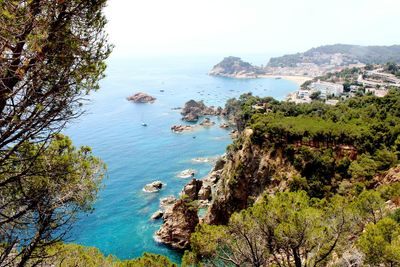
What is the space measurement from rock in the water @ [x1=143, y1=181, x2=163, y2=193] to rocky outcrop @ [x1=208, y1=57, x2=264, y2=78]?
4525 inches

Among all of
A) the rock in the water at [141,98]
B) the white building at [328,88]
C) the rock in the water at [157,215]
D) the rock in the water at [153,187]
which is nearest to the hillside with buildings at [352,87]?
the white building at [328,88]

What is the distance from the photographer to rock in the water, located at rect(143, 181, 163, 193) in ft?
119

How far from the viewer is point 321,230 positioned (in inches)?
371

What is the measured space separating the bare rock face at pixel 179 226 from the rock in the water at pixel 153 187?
28.3 feet

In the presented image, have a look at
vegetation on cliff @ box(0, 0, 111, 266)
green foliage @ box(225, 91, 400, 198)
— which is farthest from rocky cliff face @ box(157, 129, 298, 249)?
vegetation on cliff @ box(0, 0, 111, 266)

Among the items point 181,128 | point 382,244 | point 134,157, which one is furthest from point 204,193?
point 181,128

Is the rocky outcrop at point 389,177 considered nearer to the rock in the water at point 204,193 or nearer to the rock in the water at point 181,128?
the rock in the water at point 204,193

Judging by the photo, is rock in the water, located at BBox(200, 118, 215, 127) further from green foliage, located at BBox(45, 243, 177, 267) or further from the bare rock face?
green foliage, located at BBox(45, 243, 177, 267)

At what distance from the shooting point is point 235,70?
151375 mm

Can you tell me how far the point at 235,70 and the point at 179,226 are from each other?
13141cm

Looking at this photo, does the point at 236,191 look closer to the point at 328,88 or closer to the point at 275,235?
the point at 275,235

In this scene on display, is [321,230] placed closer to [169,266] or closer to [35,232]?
[169,266]

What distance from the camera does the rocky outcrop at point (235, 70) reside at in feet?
483

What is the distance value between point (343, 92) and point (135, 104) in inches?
1990
